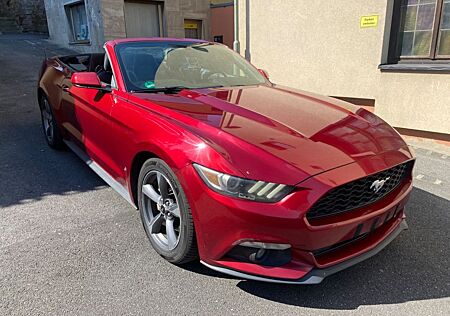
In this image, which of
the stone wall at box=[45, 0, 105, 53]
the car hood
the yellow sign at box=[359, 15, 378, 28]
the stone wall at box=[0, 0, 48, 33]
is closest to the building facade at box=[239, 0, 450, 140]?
the yellow sign at box=[359, 15, 378, 28]

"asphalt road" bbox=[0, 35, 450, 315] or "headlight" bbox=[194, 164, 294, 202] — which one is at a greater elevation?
"headlight" bbox=[194, 164, 294, 202]

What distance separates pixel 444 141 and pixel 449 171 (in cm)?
122

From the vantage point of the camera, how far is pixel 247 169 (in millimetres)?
1896

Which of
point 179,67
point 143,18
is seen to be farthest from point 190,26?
point 179,67

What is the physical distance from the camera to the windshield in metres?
3.09

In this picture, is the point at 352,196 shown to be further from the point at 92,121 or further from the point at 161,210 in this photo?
the point at 92,121

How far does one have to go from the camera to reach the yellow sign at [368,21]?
5.69 m

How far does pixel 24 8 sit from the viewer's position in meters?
19.5

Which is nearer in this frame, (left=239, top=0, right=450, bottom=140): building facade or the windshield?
the windshield

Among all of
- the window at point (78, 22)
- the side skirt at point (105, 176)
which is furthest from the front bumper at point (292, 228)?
the window at point (78, 22)

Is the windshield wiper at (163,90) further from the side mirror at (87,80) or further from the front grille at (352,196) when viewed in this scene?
the front grille at (352,196)

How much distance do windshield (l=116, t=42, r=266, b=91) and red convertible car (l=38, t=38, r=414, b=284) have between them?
0.02 meters

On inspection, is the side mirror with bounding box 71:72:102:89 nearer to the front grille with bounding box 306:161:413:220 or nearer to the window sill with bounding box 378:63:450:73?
the front grille with bounding box 306:161:413:220

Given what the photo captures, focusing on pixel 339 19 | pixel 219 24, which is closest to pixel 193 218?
pixel 339 19
